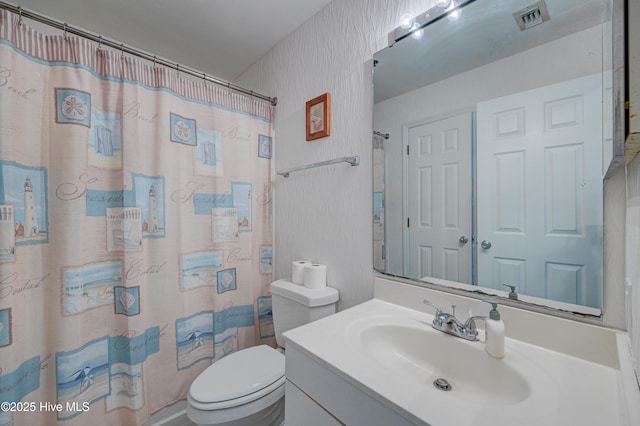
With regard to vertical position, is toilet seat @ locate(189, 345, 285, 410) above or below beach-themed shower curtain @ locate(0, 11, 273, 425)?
below

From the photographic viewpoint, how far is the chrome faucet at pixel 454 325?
814 mm

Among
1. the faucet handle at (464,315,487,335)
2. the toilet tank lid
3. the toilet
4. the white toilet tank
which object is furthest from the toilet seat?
the faucet handle at (464,315,487,335)

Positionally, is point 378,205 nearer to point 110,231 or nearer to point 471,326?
point 471,326

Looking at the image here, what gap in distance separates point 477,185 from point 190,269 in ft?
4.48

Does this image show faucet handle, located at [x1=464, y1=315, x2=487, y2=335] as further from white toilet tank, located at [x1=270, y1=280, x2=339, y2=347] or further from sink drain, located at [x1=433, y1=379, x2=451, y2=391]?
white toilet tank, located at [x1=270, y1=280, x2=339, y2=347]

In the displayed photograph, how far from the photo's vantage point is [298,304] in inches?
51.1

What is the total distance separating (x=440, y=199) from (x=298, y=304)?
80 cm

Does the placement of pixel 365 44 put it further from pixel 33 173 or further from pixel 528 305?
pixel 33 173

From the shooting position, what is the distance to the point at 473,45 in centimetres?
94

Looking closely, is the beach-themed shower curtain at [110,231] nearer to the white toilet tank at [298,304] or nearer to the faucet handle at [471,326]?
the white toilet tank at [298,304]

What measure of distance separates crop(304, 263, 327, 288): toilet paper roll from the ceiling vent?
1184mm

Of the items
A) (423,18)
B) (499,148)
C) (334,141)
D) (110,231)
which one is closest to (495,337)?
(499,148)

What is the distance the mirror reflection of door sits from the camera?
950 mm

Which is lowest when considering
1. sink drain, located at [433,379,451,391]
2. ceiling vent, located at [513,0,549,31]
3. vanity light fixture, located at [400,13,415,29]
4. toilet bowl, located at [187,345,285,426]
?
toilet bowl, located at [187,345,285,426]
